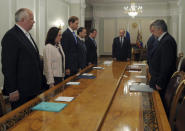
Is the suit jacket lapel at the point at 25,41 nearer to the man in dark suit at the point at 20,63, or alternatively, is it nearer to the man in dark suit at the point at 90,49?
the man in dark suit at the point at 20,63

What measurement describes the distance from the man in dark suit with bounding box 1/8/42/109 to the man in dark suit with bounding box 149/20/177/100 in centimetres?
141

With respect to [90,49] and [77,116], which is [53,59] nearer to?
[77,116]

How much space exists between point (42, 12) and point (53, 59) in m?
3.39

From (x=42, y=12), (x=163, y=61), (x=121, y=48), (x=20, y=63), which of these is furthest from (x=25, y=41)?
(x=121, y=48)

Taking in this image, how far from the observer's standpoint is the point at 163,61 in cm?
259

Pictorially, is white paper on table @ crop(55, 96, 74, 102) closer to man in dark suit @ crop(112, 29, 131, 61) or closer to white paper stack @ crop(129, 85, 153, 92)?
white paper stack @ crop(129, 85, 153, 92)

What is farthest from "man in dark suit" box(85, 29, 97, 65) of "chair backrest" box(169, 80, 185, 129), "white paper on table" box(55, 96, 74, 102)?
"chair backrest" box(169, 80, 185, 129)

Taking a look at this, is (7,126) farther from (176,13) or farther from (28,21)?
(176,13)

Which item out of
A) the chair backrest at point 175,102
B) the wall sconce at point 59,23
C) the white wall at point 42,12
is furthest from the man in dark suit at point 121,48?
the chair backrest at point 175,102

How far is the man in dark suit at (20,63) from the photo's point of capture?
2395 mm

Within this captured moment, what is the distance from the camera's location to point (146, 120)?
5.19 ft

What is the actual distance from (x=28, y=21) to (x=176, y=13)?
1145cm

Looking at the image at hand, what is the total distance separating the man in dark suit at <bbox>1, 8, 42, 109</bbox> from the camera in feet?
7.86

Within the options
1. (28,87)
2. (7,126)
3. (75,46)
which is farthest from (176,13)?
(7,126)
